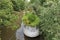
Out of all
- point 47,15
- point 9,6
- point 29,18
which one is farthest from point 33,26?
point 9,6

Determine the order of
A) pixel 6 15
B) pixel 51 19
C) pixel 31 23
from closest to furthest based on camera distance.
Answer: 1. pixel 6 15
2. pixel 51 19
3. pixel 31 23

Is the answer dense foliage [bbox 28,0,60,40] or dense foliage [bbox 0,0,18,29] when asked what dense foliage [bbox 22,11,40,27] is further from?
dense foliage [bbox 0,0,18,29]

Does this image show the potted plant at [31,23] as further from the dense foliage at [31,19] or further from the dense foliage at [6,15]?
the dense foliage at [6,15]

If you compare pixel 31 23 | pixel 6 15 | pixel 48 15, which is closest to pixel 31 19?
pixel 31 23

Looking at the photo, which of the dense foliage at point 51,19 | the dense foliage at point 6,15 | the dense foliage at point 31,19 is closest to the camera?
the dense foliage at point 6,15

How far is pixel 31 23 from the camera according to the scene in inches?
71.9

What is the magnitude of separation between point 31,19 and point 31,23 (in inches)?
1.7

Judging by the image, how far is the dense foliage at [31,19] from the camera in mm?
1814

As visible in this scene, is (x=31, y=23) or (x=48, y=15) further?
(x=31, y=23)

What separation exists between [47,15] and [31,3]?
420 millimetres

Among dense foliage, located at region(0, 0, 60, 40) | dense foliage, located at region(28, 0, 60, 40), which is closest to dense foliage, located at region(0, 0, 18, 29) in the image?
dense foliage, located at region(0, 0, 60, 40)

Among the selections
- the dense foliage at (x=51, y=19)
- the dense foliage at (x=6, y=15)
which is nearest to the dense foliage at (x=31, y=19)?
the dense foliage at (x=51, y=19)

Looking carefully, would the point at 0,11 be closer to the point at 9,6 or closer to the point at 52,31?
the point at 9,6

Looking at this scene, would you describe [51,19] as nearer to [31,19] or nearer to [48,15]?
[48,15]
